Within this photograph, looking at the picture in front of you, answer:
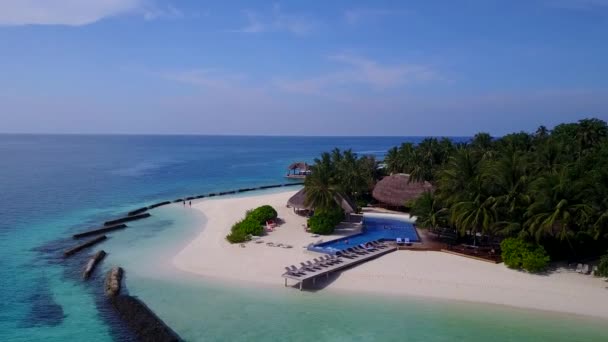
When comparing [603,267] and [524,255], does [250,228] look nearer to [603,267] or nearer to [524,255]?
[524,255]

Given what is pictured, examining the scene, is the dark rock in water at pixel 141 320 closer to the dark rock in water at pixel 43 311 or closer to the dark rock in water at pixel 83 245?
the dark rock in water at pixel 43 311

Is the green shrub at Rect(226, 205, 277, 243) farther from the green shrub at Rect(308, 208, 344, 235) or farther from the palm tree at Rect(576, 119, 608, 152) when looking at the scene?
the palm tree at Rect(576, 119, 608, 152)

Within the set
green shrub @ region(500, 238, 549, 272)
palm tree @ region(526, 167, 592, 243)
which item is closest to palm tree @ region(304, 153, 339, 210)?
green shrub @ region(500, 238, 549, 272)

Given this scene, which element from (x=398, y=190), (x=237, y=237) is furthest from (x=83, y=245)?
(x=398, y=190)

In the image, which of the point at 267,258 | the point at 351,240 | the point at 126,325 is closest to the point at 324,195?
the point at 351,240

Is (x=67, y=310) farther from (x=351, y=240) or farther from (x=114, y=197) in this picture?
(x=114, y=197)

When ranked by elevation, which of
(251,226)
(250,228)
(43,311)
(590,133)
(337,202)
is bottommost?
(43,311)
